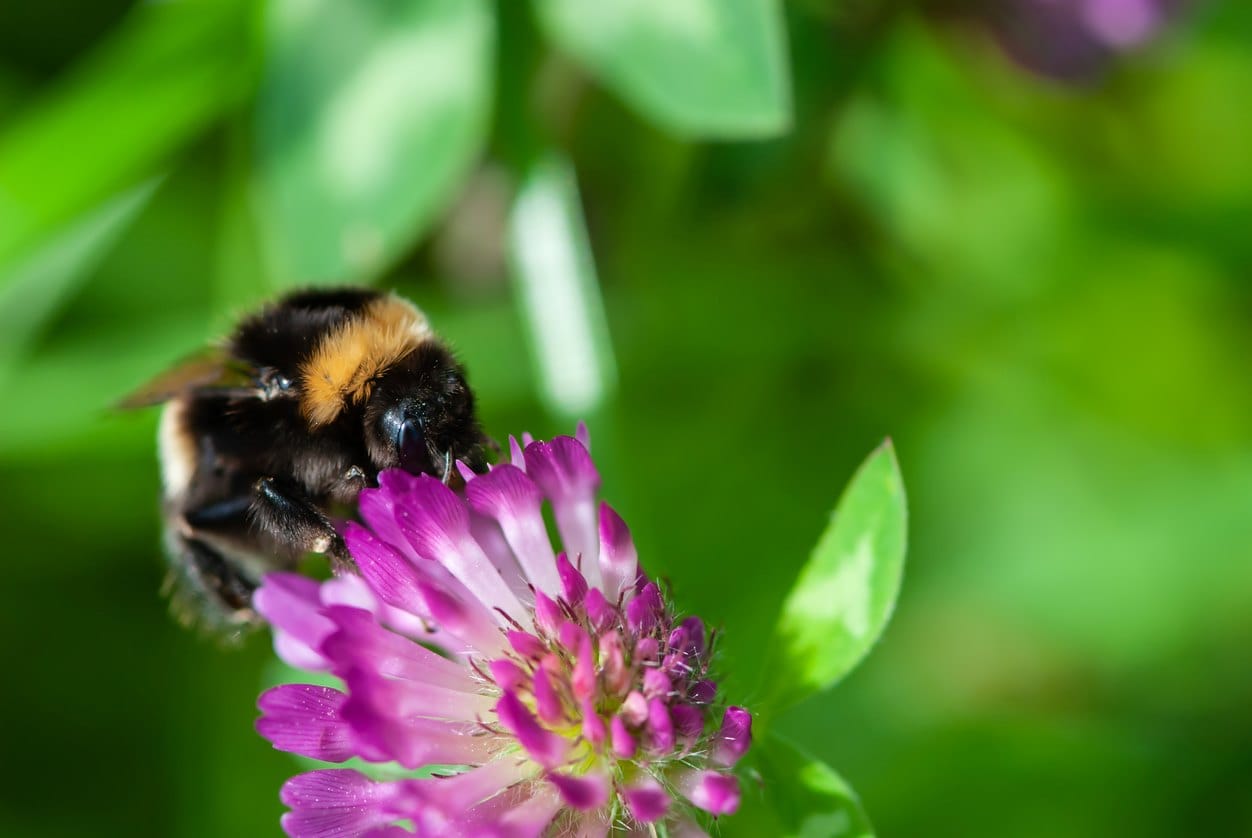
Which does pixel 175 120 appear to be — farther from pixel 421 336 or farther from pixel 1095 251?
pixel 1095 251

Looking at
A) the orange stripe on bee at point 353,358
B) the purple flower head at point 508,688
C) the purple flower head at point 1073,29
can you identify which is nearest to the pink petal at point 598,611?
the purple flower head at point 508,688

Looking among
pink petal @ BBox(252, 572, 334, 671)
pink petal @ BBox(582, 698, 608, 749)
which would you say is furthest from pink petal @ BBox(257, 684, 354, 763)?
pink petal @ BBox(582, 698, 608, 749)

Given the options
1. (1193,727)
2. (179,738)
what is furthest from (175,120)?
(1193,727)

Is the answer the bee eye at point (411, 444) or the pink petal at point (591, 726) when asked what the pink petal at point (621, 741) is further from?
the bee eye at point (411, 444)

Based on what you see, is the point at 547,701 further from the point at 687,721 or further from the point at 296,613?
the point at 296,613

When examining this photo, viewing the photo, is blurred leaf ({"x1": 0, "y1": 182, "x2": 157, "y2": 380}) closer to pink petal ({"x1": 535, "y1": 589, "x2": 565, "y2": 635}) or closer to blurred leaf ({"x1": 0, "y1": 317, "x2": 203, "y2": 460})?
blurred leaf ({"x1": 0, "y1": 317, "x2": 203, "y2": 460})

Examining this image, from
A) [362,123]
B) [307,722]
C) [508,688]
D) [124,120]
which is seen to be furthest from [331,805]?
[124,120]
